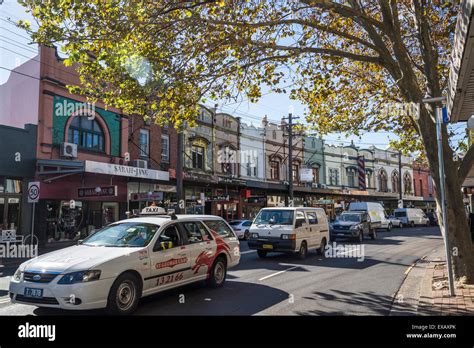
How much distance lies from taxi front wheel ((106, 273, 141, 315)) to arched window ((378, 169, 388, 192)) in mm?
50930

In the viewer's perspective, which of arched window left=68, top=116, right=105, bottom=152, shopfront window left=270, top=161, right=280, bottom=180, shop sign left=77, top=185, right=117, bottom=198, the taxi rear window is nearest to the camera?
the taxi rear window

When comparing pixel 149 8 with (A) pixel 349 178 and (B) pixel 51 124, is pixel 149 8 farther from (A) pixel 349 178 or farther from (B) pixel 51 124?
(A) pixel 349 178

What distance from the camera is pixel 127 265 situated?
21.6 ft

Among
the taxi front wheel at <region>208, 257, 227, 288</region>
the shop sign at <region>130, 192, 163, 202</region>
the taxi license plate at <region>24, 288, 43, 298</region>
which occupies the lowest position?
the taxi front wheel at <region>208, 257, 227, 288</region>

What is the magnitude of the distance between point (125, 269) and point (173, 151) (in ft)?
70.6

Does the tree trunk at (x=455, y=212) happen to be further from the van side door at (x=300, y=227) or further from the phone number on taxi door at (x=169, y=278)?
the phone number on taxi door at (x=169, y=278)

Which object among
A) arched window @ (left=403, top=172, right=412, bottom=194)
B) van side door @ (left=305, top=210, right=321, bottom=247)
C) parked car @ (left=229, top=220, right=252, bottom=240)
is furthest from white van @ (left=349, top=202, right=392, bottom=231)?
arched window @ (left=403, top=172, right=412, bottom=194)

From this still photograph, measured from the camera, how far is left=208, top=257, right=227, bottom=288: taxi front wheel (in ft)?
29.5

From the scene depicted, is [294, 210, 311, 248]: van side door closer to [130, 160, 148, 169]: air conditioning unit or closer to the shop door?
[130, 160, 148, 169]: air conditioning unit

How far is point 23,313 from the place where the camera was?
22.1 feet

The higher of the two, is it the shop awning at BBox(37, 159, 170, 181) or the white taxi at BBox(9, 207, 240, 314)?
the shop awning at BBox(37, 159, 170, 181)

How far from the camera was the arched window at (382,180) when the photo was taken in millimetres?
53494

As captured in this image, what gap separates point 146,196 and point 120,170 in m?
2.45

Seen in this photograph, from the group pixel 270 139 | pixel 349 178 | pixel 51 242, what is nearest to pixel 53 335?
pixel 51 242
